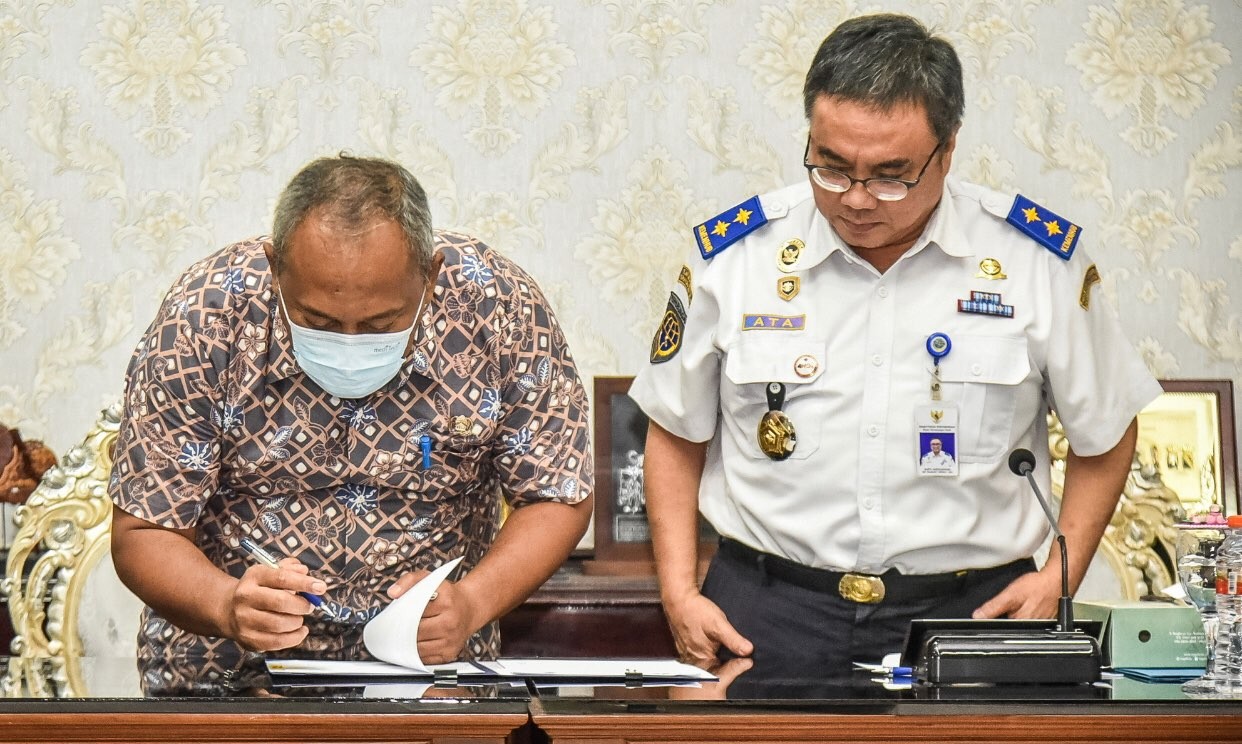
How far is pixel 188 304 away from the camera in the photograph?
2129mm

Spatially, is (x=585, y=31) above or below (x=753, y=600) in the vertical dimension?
above

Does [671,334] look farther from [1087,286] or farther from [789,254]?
[1087,286]

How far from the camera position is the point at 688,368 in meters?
2.43

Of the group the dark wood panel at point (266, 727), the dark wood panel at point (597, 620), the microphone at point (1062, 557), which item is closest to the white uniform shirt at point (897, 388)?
the microphone at point (1062, 557)

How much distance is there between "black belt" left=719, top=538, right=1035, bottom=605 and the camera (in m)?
2.25

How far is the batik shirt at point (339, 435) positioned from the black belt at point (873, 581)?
0.37m

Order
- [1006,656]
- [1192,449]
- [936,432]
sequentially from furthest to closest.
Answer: [1192,449] → [936,432] → [1006,656]

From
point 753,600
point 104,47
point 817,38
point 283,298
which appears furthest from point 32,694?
point 817,38

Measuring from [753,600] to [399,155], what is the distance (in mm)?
1441

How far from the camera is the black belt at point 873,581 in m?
2.25

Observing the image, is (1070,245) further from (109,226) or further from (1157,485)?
(109,226)

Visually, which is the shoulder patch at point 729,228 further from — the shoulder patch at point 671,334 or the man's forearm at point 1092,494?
the man's forearm at point 1092,494

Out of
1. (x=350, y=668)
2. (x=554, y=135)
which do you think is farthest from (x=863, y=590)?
(x=554, y=135)

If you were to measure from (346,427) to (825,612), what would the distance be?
0.84 m
